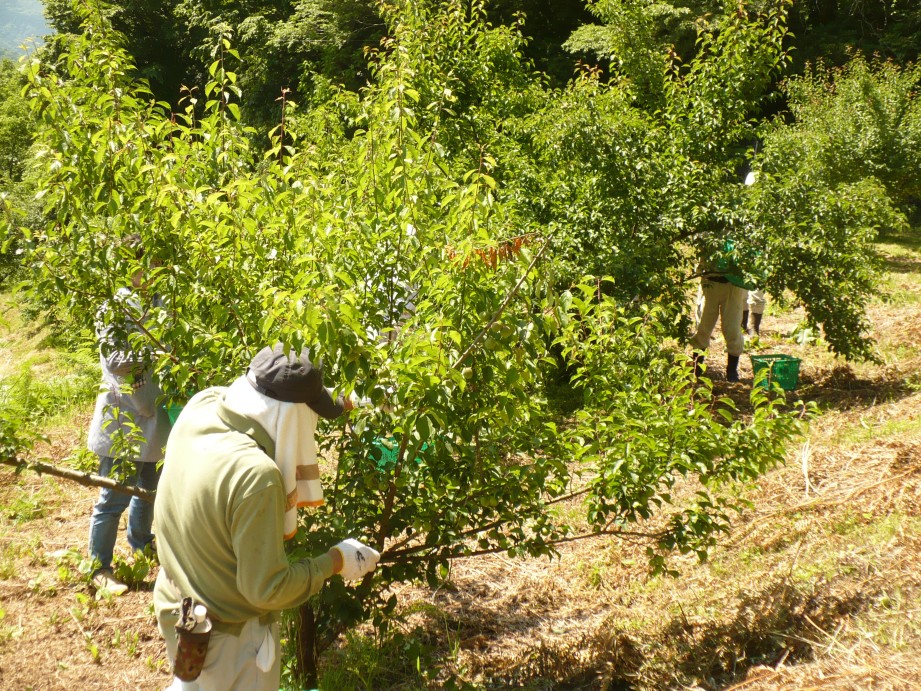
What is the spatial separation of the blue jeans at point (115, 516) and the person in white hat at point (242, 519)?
2.05 metres

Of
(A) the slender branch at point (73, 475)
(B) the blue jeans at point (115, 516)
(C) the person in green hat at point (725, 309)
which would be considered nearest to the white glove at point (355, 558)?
(A) the slender branch at point (73, 475)

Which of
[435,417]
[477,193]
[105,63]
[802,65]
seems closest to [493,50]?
[105,63]

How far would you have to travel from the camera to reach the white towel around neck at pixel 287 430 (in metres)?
2.61

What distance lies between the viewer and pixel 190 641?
8.62 ft

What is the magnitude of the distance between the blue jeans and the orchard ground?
242 mm

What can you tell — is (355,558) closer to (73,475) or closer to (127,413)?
(73,475)

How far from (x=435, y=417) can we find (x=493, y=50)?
7.12m

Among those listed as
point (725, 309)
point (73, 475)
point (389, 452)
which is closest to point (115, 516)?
point (73, 475)

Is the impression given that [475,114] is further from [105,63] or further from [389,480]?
[389,480]

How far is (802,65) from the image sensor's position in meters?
20.2

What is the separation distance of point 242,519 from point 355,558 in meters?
0.51

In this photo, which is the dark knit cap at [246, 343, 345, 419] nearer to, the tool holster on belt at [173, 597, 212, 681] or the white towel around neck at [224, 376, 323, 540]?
the white towel around neck at [224, 376, 323, 540]

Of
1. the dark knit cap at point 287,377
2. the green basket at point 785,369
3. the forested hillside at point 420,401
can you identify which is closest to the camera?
the dark knit cap at point 287,377

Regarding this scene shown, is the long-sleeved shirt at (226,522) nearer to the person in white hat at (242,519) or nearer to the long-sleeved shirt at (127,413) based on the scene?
the person in white hat at (242,519)
